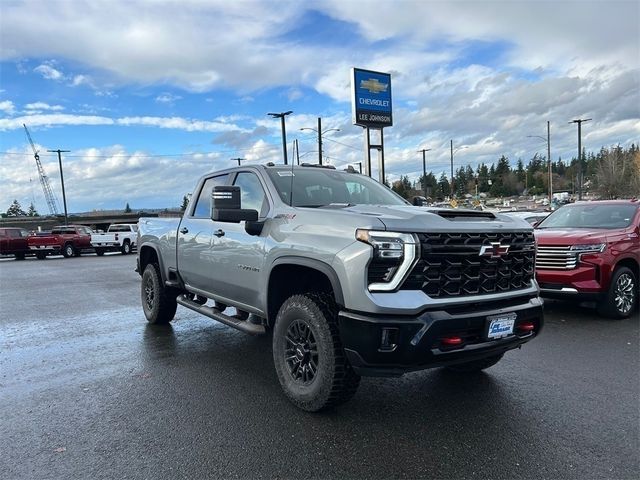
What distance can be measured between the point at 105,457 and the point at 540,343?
4830 mm

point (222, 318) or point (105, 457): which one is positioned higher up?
point (222, 318)

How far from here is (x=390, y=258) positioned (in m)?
3.42

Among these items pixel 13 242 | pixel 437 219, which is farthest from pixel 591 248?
pixel 13 242

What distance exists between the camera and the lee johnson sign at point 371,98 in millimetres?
24672

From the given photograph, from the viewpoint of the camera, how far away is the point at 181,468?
3150 mm

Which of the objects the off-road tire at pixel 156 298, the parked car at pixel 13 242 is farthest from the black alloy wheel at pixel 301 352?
the parked car at pixel 13 242

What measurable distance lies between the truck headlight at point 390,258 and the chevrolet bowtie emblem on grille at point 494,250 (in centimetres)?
64

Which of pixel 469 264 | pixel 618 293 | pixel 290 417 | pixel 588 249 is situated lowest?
pixel 290 417

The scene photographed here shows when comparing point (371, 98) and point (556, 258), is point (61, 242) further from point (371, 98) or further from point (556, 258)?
point (556, 258)

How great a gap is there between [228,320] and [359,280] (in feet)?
7.10

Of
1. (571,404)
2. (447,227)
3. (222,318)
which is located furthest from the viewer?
(222,318)

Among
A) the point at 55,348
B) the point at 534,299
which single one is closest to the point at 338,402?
the point at 534,299

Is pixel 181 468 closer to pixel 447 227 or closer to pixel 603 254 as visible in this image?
pixel 447 227

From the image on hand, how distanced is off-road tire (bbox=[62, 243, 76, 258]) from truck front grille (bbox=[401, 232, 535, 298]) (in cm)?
2742
